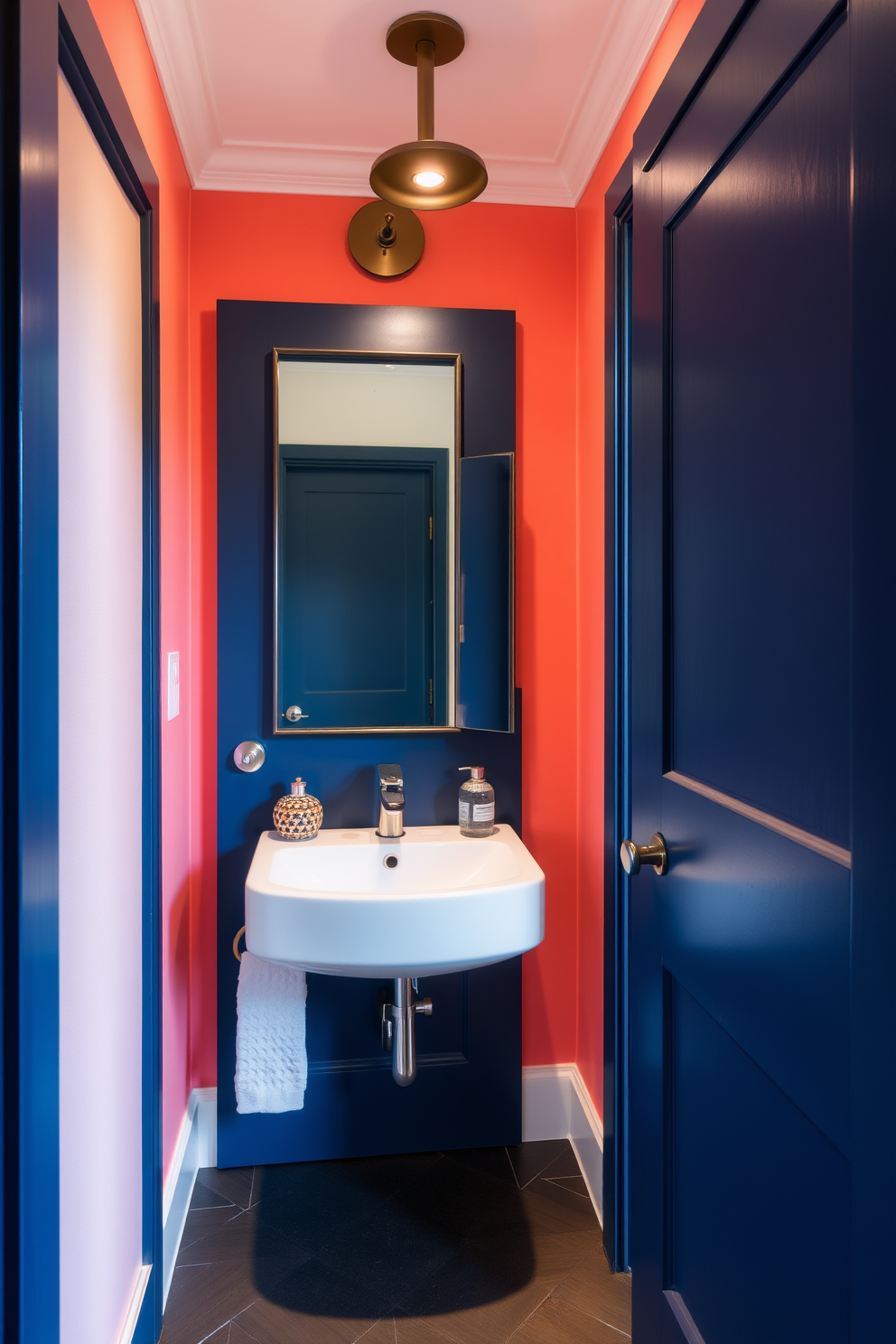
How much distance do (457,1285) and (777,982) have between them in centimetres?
117

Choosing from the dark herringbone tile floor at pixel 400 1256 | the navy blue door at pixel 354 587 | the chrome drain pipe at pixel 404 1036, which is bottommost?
the dark herringbone tile floor at pixel 400 1256

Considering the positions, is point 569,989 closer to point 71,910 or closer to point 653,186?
point 71,910

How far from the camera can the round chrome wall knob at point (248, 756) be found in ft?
6.06

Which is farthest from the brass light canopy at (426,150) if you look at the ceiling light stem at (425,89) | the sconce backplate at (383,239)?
the sconce backplate at (383,239)

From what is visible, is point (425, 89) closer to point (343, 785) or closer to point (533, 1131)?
point (343, 785)

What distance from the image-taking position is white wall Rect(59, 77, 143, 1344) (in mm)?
987

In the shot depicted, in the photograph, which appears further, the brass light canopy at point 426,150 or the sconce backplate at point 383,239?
the sconce backplate at point 383,239

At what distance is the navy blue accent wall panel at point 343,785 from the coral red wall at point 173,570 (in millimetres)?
80

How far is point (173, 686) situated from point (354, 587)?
458mm

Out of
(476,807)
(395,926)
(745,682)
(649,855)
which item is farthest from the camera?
(476,807)

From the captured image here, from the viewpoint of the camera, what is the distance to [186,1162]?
1745 mm

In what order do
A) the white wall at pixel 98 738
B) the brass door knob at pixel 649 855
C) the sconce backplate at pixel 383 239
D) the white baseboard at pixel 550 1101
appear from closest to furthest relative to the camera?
the white wall at pixel 98 738 < the brass door knob at pixel 649 855 < the sconce backplate at pixel 383 239 < the white baseboard at pixel 550 1101

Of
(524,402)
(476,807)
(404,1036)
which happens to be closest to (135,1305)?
(404,1036)

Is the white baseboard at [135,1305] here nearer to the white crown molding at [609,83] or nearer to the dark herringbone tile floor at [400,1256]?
the dark herringbone tile floor at [400,1256]
